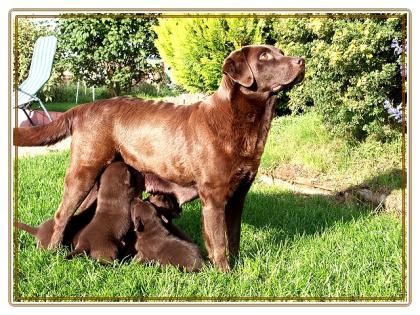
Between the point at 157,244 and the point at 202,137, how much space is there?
958 millimetres

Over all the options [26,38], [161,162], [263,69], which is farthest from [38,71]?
[263,69]

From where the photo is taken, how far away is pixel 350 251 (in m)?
4.55

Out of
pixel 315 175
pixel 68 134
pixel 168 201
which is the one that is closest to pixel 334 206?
pixel 315 175

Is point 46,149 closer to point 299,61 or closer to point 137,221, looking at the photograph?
point 137,221

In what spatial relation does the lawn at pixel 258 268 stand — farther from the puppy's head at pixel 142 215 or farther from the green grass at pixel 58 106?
the green grass at pixel 58 106

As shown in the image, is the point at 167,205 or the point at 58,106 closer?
the point at 167,205

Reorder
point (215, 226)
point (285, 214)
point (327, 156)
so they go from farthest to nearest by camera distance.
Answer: point (327, 156)
point (285, 214)
point (215, 226)

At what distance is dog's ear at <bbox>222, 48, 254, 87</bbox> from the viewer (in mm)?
3941

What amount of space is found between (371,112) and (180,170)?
3204 mm

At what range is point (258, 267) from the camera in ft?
13.8

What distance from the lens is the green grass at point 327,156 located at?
6539 mm

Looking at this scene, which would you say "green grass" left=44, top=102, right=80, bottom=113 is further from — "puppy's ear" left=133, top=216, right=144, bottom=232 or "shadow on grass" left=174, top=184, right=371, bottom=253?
"shadow on grass" left=174, top=184, right=371, bottom=253

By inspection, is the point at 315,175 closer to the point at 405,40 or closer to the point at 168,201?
the point at 168,201

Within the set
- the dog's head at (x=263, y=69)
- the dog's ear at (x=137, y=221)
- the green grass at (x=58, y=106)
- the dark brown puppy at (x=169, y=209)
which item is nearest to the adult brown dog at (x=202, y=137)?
the dog's head at (x=263, y=69)
